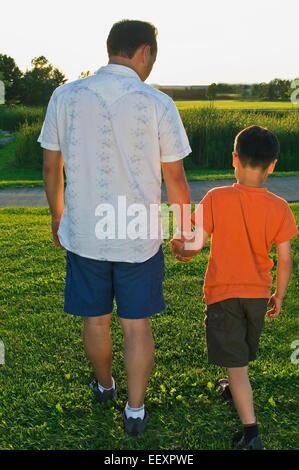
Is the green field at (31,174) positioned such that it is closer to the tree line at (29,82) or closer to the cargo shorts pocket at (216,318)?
the cargo shorts pocket at (216,318)

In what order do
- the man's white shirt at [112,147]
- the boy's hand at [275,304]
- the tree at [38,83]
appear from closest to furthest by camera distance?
1. the man's white shirt at [112,147]
2. the boy's hand at [275,304]
3. the tree at [38,83]

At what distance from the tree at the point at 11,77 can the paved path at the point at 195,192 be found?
142 feet

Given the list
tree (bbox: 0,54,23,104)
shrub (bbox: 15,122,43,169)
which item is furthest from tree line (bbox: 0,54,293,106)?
shrub (bbox: 15,122,43,169)

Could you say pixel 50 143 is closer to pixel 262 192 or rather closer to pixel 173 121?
pixel 173 121

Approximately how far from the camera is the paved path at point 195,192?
845 centimetres

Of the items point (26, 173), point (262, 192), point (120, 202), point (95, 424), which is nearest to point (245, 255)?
point (262, 192)

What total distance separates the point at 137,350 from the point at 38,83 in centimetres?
5098

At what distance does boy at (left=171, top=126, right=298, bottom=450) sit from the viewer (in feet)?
8.09

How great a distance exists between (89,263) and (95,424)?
2.95 feet

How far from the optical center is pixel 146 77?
2434 mm

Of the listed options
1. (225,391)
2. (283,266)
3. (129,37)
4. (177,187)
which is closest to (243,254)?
(283,266)

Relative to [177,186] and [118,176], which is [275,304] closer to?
[177,186]

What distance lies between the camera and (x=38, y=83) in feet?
A: 165

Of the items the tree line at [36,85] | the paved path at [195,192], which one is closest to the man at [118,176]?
the paved path at [195,192]
